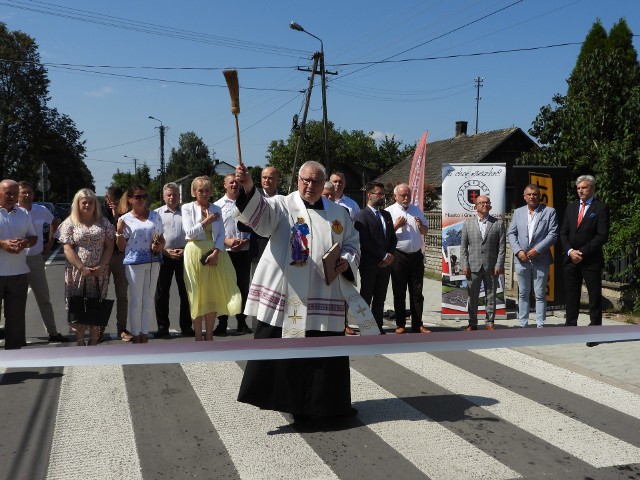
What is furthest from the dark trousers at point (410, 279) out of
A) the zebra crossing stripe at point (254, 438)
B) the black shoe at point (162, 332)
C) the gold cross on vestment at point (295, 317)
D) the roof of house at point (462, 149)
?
the roof of house at point (462, 149)

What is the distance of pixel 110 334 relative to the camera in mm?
9078

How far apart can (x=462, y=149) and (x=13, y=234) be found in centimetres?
4057

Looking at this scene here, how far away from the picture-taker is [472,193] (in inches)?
406

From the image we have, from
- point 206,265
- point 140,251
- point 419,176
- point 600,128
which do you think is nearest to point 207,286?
point 206,265

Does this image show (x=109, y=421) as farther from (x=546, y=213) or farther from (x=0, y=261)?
(x=546, y=213)

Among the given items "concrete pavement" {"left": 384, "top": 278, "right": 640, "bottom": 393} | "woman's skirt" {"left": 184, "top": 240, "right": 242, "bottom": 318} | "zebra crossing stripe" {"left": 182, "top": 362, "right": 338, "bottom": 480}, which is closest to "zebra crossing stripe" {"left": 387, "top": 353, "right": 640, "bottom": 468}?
"concrete pavement" {"left": 384, "top": 278, "right": 640, "bottom": 393}

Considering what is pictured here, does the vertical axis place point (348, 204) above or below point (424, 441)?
above

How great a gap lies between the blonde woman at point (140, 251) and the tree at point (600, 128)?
7.65m

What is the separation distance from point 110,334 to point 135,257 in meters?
1.84

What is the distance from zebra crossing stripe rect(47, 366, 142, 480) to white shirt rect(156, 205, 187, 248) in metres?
2.21

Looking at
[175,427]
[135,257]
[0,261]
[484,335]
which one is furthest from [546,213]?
[0,261]

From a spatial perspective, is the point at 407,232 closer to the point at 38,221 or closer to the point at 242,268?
the point at 242,268

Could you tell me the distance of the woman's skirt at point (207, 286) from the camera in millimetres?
7875

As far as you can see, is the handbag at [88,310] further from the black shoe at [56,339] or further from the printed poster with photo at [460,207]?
the printed poster with photo at [460,207]
